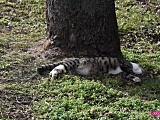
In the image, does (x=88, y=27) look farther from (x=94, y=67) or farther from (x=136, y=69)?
(x=136, y=69)

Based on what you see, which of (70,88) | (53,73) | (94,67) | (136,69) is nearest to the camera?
(70,88)

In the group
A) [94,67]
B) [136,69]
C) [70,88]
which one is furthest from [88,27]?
[70,88]

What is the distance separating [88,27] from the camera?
6.30 m

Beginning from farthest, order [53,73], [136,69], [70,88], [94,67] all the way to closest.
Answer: [136,69] < [94,67] < [53,73] < [70,88]

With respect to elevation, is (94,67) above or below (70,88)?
above

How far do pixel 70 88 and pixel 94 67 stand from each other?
2.72 ft

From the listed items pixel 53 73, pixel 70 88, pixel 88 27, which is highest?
pixel 88 27

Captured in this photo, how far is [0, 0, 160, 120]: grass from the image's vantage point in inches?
186

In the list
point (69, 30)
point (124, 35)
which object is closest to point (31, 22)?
point (124, 35)

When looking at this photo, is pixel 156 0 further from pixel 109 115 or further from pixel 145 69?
pixel 109 115

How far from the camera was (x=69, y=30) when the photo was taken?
6398mm

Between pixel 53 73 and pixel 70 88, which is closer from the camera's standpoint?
pixel 70 88

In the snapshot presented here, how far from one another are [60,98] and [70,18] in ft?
5.45

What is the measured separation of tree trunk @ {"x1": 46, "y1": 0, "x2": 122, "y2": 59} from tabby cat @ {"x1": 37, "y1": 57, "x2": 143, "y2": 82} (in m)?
0.18
